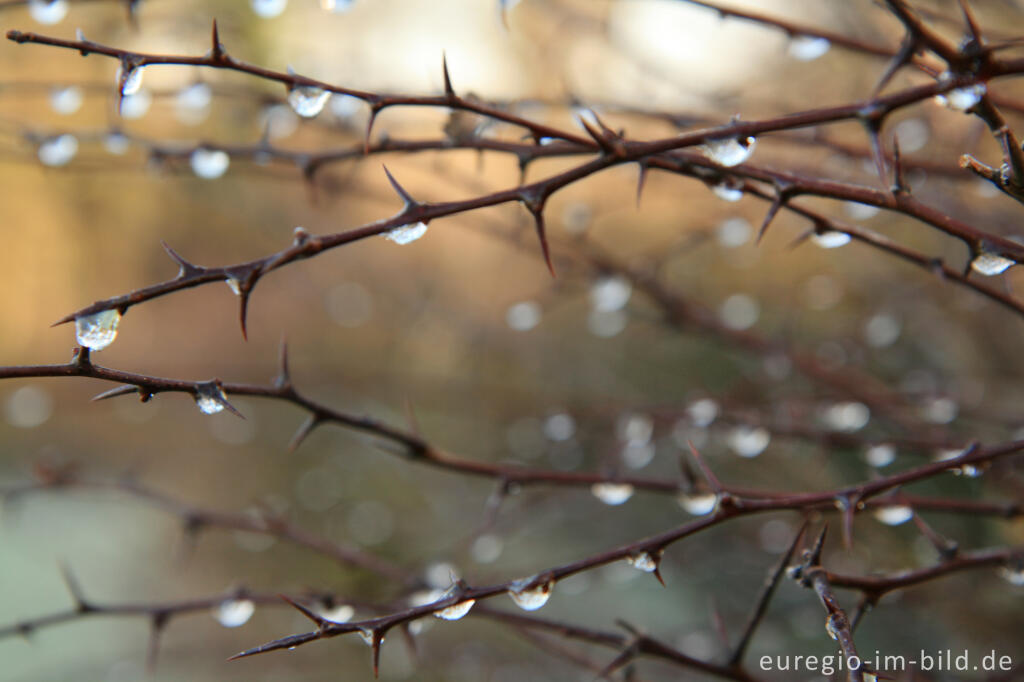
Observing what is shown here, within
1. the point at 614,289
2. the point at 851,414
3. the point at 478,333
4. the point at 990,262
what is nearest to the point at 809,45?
the point at 990,262

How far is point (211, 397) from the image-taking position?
626 millimetres

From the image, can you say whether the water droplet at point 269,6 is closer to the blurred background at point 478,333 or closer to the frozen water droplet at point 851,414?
the blurred background at point 478,333


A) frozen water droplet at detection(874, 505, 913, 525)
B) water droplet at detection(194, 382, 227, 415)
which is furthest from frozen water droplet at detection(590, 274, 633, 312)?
water droplet at detection(194, 382, 227, 415)

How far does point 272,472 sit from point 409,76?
231cm

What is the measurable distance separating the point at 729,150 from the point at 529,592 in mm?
427

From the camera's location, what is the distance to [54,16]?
783mm

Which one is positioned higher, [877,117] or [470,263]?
[877,117]

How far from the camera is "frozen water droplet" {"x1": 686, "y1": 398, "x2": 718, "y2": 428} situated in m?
1.26

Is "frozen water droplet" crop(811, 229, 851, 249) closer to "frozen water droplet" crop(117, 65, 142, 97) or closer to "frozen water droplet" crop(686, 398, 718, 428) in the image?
"frozen water droplet" crop(686, 398, 718, 428)

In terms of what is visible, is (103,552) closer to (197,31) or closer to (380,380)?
(380,380)

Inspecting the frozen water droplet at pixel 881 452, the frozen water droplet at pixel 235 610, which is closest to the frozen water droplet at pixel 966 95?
the frozen water droplet at pixel 881 452

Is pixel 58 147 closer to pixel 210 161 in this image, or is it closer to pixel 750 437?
pixel 210 161

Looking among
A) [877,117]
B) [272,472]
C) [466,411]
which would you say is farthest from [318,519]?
[877,117]

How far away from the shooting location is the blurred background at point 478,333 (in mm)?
1479
